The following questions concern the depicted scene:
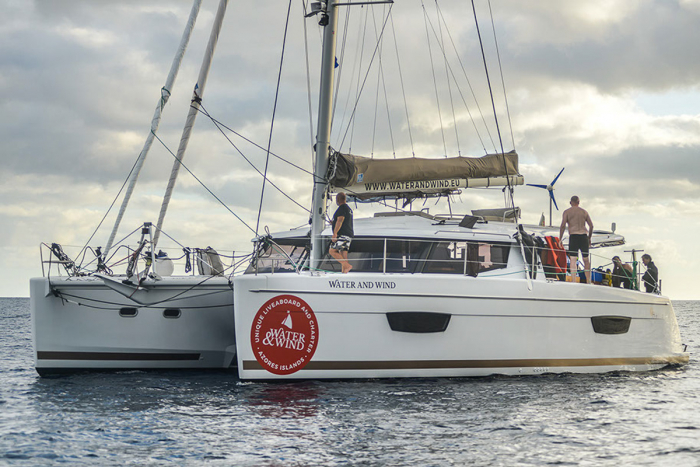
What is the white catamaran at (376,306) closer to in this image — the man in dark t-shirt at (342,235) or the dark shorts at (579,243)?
the man in dark t-shirt at (342,235)

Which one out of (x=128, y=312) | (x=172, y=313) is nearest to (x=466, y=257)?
(x=172, y=313)

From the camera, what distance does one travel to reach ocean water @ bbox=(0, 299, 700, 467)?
6.89 meters

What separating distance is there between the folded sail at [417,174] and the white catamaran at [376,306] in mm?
25

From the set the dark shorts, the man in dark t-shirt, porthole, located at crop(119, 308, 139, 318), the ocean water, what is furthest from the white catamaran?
the dark shorts

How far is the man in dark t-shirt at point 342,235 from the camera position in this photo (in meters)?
10.5

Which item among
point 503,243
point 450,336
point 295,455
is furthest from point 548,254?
point 295,455

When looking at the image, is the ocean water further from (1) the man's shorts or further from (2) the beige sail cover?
(2) the beige sail cover

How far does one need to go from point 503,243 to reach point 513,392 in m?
2.59

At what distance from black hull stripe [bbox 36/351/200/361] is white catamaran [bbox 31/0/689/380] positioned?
21mm

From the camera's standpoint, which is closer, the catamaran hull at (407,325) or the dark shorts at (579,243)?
the catamaran hull at (407,325)

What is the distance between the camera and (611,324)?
11.9 m

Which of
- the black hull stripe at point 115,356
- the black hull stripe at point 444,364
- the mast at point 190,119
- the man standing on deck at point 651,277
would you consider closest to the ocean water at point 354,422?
the black hull stripe at point 444,364

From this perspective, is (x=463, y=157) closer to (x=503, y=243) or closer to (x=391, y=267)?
(x=503, y=243)

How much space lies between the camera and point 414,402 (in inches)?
361
